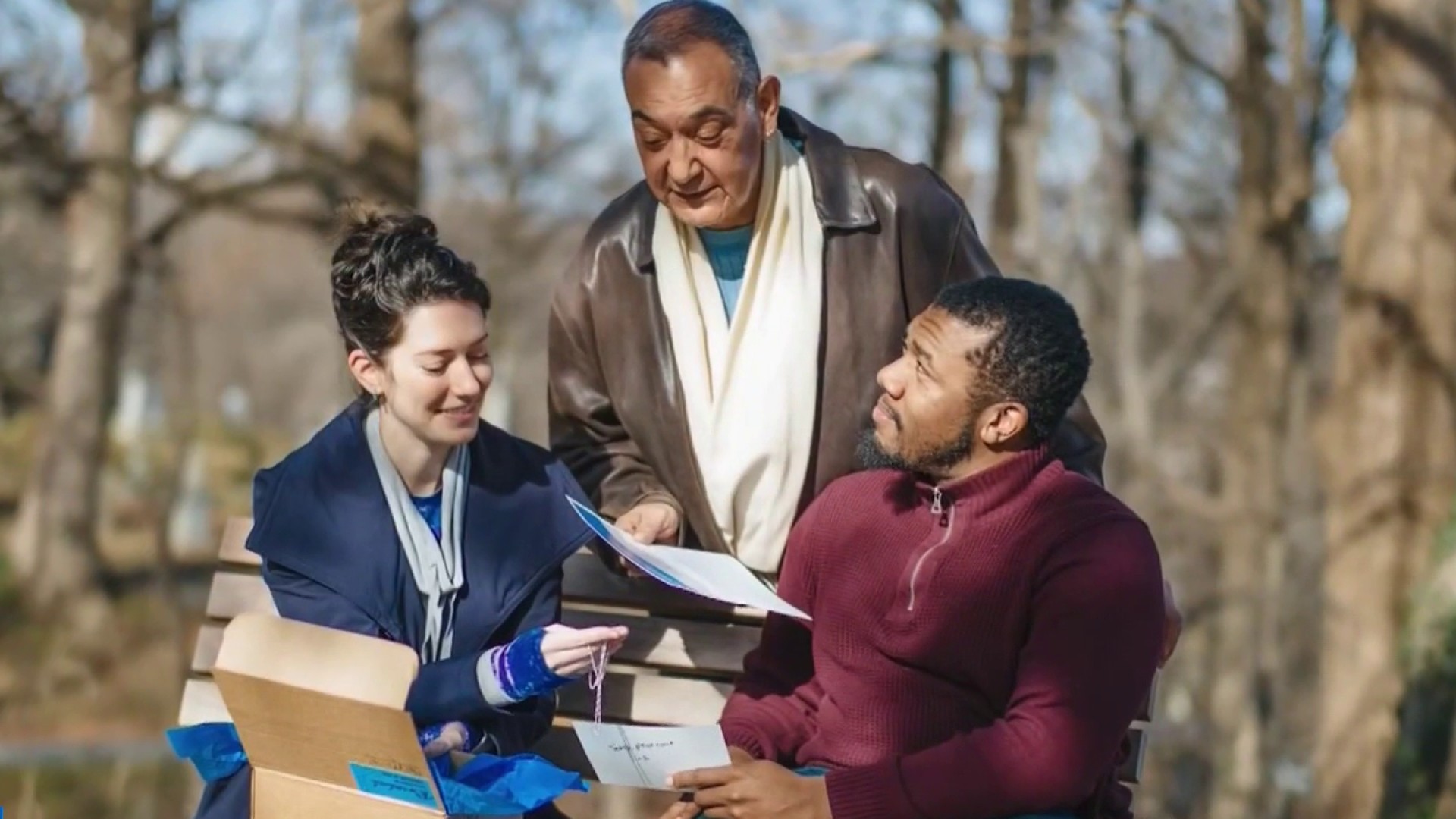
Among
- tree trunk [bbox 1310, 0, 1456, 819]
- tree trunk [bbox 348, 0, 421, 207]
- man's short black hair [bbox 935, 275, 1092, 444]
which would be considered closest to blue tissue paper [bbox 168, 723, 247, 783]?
man's short black hair [bbox 935, 275, 1092, 444]

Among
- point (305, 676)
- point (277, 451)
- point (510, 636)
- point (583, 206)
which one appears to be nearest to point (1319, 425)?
point (510, 636)

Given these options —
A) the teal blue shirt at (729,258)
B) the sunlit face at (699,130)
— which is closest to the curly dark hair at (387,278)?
the sunlit face at (699,130)

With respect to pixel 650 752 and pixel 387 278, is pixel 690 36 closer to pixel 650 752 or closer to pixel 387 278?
pixel 387 278

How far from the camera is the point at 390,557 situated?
3529mm

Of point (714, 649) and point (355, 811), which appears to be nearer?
point (355, 811)

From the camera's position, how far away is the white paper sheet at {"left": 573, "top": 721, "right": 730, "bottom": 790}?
3.21 metres

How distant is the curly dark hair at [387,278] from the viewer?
353 centimetres

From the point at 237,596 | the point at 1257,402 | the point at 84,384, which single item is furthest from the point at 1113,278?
the point at 237,596

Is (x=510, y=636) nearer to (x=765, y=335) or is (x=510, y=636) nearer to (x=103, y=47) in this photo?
(x=765, y=335)

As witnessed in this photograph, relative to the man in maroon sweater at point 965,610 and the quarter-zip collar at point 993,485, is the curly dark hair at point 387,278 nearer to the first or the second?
the man in maroon sweater at point 965,610

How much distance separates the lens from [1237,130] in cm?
1272

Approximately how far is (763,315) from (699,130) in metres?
0.41

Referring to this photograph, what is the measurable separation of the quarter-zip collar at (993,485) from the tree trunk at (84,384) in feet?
28.8

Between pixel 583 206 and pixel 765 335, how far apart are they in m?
19.9
